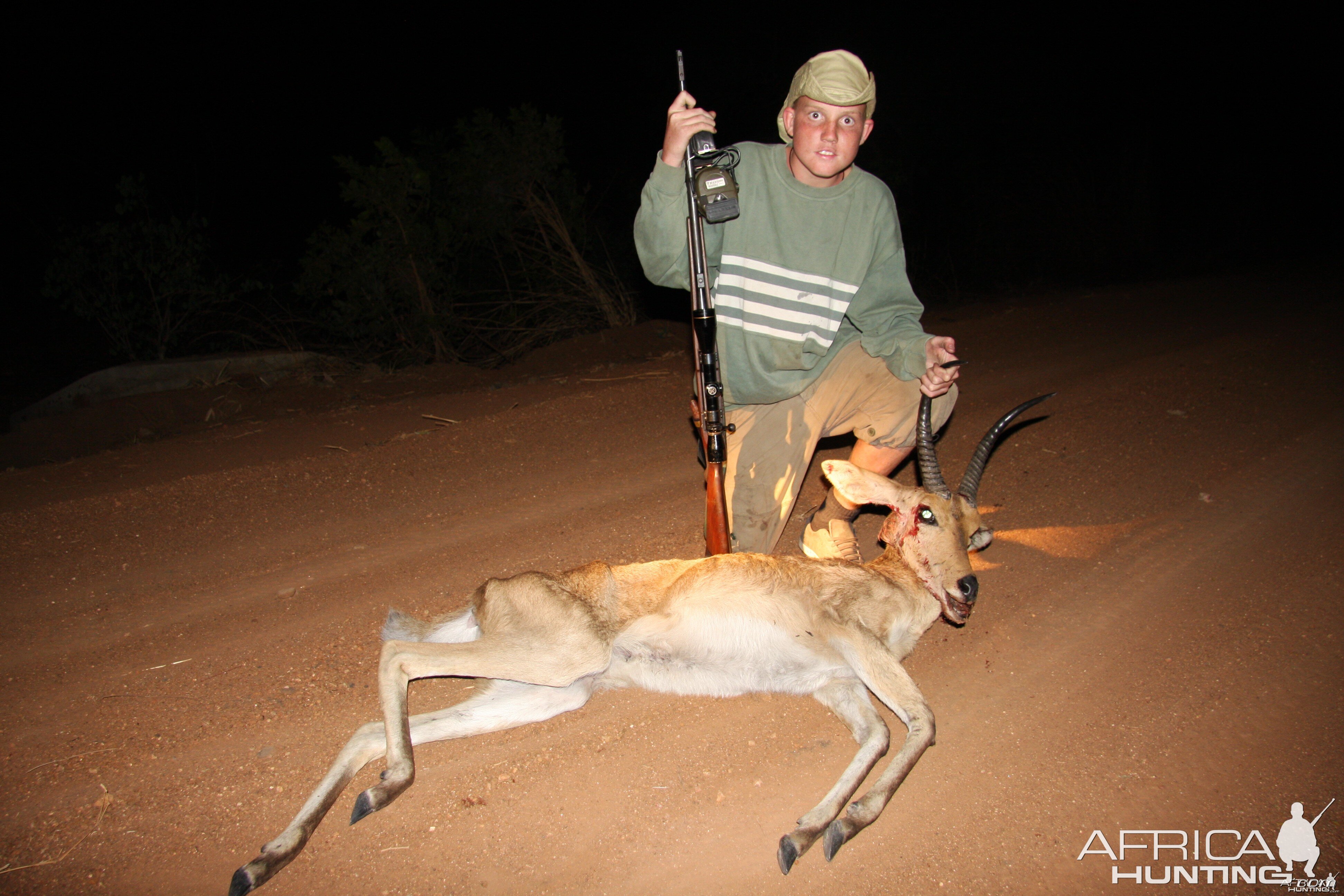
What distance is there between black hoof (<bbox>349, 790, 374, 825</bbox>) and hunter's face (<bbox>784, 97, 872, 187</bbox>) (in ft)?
12.0

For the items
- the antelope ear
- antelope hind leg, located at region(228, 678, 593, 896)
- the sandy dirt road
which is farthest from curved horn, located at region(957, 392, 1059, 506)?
antelope hind leg, located at region(228, 678, 593, 896)

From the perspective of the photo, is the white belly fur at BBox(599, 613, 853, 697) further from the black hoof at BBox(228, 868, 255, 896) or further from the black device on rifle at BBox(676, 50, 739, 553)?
the black hoof at BBox(228, 868, 255, 896)

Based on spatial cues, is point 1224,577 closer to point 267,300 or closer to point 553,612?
point 553,612

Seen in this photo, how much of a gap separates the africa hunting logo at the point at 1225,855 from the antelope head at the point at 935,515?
1258mm

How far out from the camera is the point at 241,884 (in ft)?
9.30

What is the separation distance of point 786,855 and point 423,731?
64.7 inches

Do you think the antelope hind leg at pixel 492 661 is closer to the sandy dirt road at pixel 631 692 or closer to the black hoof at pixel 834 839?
the sandy dirt road at pixel 631 692

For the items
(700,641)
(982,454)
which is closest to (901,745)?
(700,641)

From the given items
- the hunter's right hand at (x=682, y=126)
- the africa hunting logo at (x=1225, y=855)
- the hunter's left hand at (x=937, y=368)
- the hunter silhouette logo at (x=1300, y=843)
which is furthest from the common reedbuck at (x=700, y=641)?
the hunter's right hand at (x=682, y=126)

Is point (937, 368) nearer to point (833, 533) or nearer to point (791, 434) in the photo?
point (791, 434)

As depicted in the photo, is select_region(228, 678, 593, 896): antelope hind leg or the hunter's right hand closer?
select_region(228, 678, 593, 896): antelope hind leg

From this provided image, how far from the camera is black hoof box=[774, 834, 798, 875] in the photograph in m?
2.92

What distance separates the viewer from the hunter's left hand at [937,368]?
13.8 feet

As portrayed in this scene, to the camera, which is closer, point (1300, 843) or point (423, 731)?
point (1300, 843)
